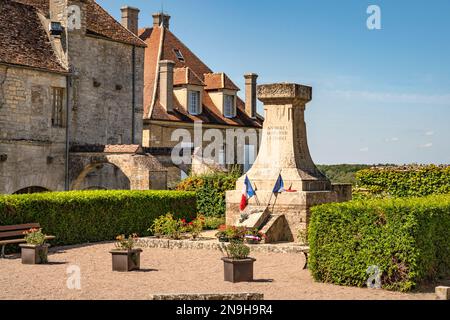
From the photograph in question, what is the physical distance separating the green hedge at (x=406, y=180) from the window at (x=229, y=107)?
38.2 ft

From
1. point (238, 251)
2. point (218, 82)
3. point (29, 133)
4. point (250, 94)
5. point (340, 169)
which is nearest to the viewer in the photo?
point (238, 251)

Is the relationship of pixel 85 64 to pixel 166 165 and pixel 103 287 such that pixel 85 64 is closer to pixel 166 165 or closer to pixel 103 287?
pixel 166 165

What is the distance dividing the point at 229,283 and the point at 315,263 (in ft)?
5.06

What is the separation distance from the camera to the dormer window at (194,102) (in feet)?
124

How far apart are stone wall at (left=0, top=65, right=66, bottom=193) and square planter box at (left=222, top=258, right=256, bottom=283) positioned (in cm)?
1527

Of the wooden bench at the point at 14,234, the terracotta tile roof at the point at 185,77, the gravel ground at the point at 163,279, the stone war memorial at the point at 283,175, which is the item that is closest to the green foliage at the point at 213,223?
the stone war memorial at the point at 283,175

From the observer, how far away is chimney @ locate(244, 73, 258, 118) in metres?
42.5

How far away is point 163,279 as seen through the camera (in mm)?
12641

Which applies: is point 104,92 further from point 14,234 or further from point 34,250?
point 34,250

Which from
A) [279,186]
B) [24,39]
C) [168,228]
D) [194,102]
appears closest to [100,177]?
[24,39]

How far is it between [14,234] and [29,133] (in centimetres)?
1079

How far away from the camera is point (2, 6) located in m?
27.7

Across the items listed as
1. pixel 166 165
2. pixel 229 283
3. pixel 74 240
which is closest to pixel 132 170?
pixel 166 165
